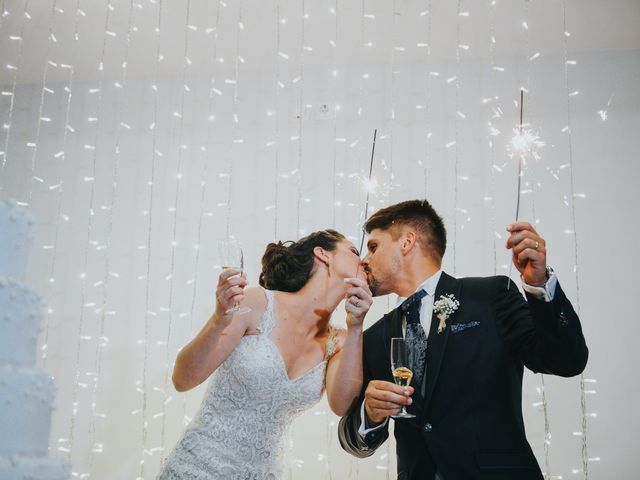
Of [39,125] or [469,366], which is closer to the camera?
[469,366]

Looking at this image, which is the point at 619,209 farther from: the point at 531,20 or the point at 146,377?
the point at 146,377

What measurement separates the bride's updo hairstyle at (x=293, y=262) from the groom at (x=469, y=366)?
448mm

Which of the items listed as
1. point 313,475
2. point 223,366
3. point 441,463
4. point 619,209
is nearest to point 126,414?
point 313,475

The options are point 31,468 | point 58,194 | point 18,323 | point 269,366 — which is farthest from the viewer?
point 58,194

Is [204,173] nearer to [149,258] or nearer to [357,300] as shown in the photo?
[149,258]

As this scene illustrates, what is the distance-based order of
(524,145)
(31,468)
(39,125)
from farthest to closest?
(39,125)
(524,145)
(31,468)

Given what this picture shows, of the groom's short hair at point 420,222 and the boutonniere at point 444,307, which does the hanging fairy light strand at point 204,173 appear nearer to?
the groom's short hair at point 420,222

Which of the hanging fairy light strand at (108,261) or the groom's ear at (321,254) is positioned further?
the hanging fairy light strand at (108,261)

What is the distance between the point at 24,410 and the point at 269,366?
3.18 ft

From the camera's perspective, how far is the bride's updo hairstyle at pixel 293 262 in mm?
2717

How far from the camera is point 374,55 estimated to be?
4.53 metres

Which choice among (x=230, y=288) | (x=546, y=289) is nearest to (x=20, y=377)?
(x=230, y=288)

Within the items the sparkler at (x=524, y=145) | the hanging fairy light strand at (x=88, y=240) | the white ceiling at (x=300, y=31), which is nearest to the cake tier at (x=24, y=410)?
the hanging fairy light strand at (x=88, y=240)

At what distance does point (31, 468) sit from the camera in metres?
1.58
